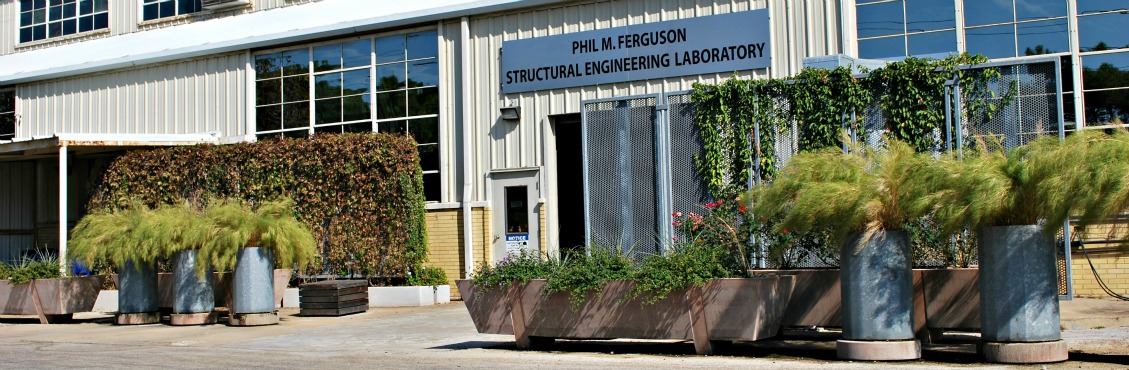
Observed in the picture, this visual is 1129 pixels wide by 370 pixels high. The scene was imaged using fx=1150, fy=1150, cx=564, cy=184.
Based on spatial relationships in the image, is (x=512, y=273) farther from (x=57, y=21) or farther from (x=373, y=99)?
(x=57, y=21)

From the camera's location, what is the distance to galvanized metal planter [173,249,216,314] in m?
16.2

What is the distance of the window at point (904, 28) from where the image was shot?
16.8 m

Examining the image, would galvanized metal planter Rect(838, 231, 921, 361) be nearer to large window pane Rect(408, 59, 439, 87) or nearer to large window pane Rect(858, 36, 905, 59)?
large window pane Rect(858, 36, 905, 59)

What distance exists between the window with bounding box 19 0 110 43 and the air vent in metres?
3.47

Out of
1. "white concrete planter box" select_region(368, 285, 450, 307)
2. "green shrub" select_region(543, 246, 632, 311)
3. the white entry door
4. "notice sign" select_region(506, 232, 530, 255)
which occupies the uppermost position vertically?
the white entry door

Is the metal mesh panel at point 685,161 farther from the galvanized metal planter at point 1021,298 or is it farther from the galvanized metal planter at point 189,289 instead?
the galvanized metal planter at point 189,289

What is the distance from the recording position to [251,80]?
2312 cm

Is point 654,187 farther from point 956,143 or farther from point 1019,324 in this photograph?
point 1019,324

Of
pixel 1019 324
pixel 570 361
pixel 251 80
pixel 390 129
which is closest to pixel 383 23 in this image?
pixel 390 129

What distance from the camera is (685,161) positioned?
1580 cm

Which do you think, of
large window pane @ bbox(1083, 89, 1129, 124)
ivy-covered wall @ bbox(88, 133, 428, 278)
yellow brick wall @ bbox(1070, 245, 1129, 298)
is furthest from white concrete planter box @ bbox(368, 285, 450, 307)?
large window pane @ bbox(1083, 89, 1129, 124)

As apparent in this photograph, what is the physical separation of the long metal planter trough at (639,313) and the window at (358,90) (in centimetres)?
961

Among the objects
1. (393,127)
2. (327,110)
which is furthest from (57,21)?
(393,127)

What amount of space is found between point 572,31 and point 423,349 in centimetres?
879
